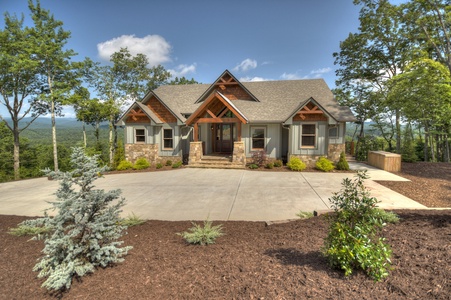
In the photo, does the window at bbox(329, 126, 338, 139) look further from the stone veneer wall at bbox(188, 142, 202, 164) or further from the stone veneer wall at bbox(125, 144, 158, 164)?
the stone veneer wall at bbox(125, 144, 158, 164)

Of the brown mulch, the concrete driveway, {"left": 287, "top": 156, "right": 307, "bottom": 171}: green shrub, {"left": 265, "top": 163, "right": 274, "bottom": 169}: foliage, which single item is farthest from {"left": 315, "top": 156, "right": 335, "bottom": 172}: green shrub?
the brown mulch

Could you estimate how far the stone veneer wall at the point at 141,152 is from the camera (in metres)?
16.5

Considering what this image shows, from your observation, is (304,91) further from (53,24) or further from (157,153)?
(53,24)

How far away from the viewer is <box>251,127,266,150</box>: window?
15773mm

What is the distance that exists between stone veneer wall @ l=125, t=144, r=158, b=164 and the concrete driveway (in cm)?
503

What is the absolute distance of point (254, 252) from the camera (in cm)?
368

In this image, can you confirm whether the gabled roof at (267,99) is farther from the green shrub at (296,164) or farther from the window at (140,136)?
the green shrub at (296,164)

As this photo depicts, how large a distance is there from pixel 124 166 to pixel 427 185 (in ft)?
54.9

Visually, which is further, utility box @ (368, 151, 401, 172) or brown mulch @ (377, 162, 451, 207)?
utility box @ (368, 151, 401, 172)

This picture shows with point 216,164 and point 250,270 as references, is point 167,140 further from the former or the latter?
point 250,270

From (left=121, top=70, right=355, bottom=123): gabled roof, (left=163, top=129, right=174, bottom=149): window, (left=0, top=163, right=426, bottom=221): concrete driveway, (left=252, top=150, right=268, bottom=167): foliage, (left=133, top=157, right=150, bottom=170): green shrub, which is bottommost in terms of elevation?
(left=0, top=163, right=426, bottom=221): concrete driveway

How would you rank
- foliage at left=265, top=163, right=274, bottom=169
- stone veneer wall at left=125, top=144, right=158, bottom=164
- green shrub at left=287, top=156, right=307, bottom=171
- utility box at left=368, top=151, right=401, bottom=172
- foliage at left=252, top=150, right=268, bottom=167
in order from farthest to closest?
1. stone veneer wall at left=125, top=144, right=158, bottom=164
2. foliage at left=252, top=150, right=268, bottom=167
3. foliage at left=265, top=163, right=274, bottom=169
4. green shrub at left=287, top=156, right=307, bottom=171
5. utility box at left=368, top=151, right=401, bottom=172

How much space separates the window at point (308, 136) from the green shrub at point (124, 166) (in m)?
12.1

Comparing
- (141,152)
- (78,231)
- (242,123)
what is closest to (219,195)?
(78,231)
